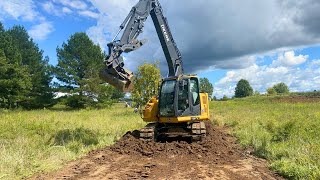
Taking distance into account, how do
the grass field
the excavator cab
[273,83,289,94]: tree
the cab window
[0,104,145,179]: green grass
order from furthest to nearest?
[273,83,289,94]: tree
the cab window
the excavator cab
[0,104,145,179]: green grass
the grass field

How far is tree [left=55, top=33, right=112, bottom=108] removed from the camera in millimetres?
46719

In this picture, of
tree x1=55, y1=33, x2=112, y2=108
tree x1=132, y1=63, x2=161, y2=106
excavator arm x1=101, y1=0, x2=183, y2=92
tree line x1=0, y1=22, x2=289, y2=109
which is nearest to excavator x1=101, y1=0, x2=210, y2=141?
excavator arm x1=101, y1=0, x2=183, y2=92

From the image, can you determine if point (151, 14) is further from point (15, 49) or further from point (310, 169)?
point (15, 49)

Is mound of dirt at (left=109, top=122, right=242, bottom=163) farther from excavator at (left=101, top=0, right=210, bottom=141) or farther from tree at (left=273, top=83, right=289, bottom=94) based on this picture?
tree at (left=273, top=83, right=289, bottom=94)

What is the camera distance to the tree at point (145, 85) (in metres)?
31.6

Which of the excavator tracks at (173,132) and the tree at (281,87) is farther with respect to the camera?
the tree at (281,87)

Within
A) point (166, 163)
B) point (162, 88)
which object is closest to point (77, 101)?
point (162, 88)

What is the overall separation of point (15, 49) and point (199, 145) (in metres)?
36.9

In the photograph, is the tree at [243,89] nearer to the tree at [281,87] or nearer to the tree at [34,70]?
the tree at [281,87]

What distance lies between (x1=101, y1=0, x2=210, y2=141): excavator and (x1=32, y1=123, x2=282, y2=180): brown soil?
0.91 metres

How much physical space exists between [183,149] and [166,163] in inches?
79.2

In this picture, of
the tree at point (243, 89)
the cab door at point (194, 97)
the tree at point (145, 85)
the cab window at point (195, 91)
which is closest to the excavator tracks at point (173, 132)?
the cab door at point (194, 97)

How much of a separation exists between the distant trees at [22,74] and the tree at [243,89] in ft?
219

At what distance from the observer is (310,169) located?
7500 millimetres
